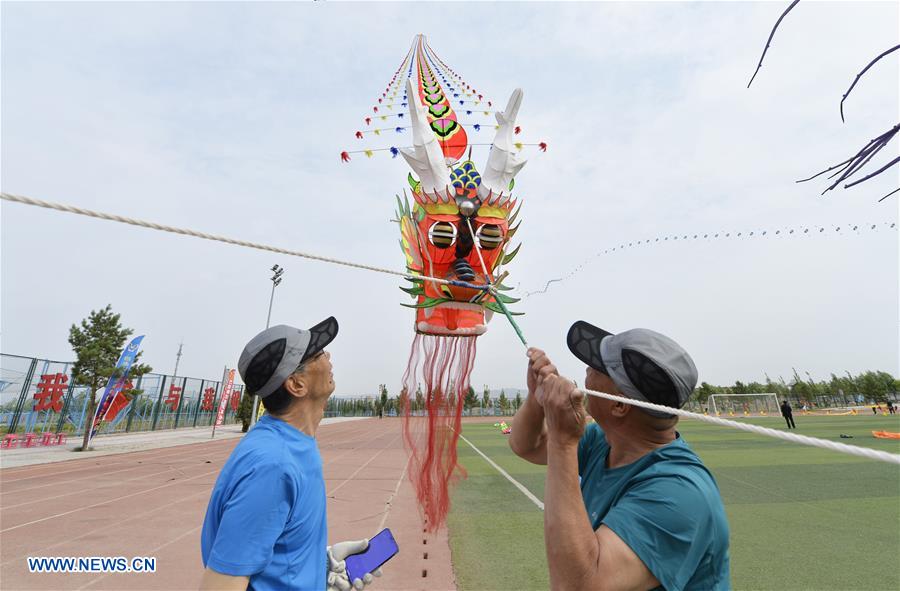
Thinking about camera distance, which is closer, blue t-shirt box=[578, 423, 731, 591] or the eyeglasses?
blue t-shirt box=[578, 423, 731, 591]

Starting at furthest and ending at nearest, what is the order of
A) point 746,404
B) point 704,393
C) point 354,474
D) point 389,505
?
point 704,393 → point 746,404 → point 354,474 → point 389,505

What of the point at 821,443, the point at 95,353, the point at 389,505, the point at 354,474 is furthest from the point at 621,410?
the point at 95,353

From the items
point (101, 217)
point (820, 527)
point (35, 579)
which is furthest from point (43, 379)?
point (820, 527)

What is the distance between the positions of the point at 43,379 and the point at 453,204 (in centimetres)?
2246

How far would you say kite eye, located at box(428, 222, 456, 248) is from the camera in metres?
3.58

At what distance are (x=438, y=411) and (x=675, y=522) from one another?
118 inches

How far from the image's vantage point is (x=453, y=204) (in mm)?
3641

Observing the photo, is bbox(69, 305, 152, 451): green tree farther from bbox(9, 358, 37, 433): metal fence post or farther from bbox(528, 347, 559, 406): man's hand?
bbox(528, 347, 559, 406): man's hand

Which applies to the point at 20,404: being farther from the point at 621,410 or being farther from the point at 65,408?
the point at 621,410

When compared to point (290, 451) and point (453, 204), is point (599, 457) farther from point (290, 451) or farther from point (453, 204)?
point (453, 204)

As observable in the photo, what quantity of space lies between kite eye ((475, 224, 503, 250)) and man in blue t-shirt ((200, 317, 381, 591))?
193 cm

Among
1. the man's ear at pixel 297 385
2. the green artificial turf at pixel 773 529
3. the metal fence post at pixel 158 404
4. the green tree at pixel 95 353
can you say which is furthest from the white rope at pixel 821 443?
the metal fence post at pixel 158 404

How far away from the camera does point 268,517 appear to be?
1305 millimetres

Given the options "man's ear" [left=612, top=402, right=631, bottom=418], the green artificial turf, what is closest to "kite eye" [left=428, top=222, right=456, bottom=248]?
"man's ear" [left=612, top=402, right=631, bottom=418]
